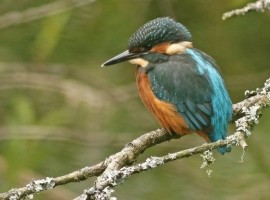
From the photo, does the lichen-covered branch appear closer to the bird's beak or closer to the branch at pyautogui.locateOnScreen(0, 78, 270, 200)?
the branch at pyautogui.locateOnScreen(0, 78, 270, 200)

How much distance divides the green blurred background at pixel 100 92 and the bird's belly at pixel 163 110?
1.35 metres

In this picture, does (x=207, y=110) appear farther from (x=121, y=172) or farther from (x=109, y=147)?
(x=109, y=147)

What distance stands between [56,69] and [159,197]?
3.35 ft

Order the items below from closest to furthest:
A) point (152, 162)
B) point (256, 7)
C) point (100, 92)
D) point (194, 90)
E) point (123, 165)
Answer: point (152, 162) < point (123, 165) < point (256, 7) < point (194, 90) < point (100, 92)

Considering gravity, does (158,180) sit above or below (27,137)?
below

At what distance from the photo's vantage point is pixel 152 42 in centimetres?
422

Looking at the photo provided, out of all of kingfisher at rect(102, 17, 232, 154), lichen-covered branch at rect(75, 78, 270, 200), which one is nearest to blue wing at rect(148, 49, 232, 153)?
kingfisher at rect(102, 17, 232, 154)

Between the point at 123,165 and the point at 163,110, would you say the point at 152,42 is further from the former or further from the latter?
the point at 123,165

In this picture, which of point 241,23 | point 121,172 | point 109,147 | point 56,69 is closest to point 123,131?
point 109,147

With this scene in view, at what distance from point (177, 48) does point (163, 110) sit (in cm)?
30

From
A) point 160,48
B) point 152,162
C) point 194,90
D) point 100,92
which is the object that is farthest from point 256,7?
point 100,92

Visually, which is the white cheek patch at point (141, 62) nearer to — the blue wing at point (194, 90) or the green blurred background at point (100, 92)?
the blue wing at point (194, 90)

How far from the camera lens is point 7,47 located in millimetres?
6316

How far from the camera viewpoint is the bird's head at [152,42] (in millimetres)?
4191
